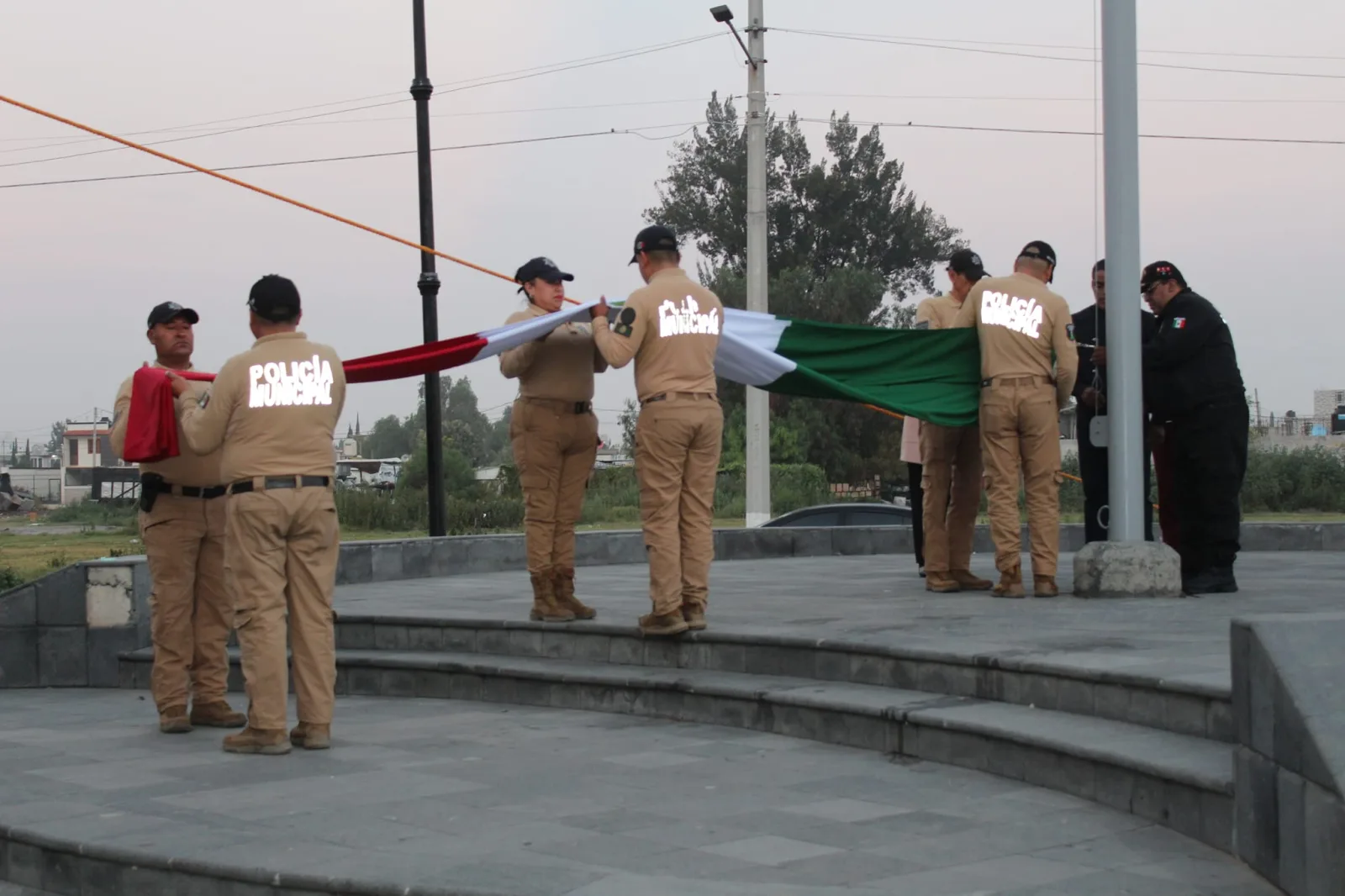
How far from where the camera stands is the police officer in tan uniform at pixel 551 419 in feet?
27.4

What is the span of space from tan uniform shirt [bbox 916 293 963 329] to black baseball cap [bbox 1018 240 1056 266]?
131 centimetres

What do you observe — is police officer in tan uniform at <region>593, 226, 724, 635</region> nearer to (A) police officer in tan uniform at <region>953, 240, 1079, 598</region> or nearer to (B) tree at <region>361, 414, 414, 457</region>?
(A) police officer in tan uniform at <region>953, 240, 1079, 598</region>

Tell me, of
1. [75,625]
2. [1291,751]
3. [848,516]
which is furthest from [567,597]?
[848,516]

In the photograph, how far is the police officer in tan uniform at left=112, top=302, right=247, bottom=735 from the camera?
734cm

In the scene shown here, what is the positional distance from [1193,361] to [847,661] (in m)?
3.24

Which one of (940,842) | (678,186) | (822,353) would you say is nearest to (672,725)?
(940,842)

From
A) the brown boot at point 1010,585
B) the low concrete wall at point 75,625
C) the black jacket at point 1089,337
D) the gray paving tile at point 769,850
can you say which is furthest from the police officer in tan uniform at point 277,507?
the black jacket at point 1089,337

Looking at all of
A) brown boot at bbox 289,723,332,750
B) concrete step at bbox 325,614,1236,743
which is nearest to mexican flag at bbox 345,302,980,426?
concrete step at bbox 325,614,1236,743

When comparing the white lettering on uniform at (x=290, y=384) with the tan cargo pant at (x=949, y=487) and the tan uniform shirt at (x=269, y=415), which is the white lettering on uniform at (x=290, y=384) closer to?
the tan uniform shirt at (x=269, y=415)

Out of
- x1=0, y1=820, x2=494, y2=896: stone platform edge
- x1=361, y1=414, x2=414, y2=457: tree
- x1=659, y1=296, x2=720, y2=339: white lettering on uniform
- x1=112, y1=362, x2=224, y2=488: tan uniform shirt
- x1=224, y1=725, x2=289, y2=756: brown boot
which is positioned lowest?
x1=0, y1=820, x2=494, y2=896: stone platform edge

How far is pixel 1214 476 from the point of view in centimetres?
874

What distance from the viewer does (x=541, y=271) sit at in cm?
853

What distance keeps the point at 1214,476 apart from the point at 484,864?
19.1 ft

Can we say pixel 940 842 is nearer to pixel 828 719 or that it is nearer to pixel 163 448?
pixel 828 719
